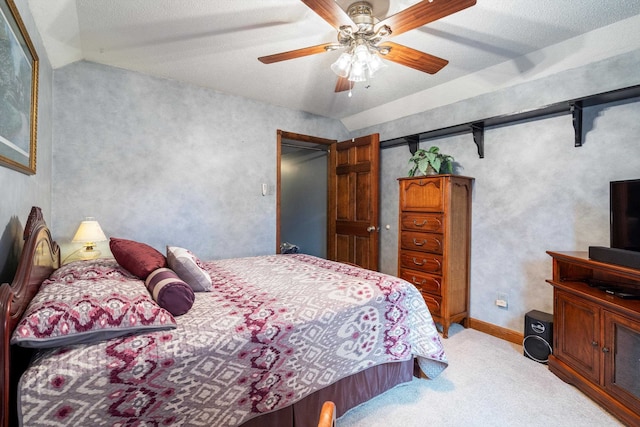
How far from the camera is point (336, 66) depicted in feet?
6.24

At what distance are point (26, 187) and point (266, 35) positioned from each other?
1.88m

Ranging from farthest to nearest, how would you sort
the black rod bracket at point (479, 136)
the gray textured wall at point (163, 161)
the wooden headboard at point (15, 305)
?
the black rod bracket at point (479, 136) < the gray textured wall at point (163, 161) < the wooden headboard at point (15, 305)

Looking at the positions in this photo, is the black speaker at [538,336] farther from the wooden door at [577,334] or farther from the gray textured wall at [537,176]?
the gray textured wall at [537,176]

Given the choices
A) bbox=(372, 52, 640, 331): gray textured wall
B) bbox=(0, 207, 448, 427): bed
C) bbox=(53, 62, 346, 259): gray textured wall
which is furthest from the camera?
bbox=(53, 62, 346, 259): gray textured wall

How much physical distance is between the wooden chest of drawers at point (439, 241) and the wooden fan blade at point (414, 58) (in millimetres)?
1141

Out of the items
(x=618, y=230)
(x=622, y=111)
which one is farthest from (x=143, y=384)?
(x=622, y=111)

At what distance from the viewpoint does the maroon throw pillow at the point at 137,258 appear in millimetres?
1703

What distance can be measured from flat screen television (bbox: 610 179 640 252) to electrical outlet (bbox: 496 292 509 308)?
1086mm

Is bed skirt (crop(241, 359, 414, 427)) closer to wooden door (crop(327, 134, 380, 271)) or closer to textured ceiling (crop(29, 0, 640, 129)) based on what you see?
wooden door (crop(327, 134, 380, 271))

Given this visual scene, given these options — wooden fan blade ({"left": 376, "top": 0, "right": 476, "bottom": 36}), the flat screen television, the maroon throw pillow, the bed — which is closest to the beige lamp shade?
the bed

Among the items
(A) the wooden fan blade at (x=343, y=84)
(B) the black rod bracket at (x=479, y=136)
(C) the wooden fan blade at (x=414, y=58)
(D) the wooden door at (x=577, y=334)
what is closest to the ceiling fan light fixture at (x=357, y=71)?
(C) the wooden fan blade at (x=414, y=58)

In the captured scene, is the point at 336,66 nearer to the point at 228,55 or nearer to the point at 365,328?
the point at 228,55

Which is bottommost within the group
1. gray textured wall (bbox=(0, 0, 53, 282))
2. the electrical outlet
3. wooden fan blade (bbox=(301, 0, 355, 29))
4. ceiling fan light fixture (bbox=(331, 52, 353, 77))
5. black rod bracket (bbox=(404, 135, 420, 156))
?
the electrical outlet

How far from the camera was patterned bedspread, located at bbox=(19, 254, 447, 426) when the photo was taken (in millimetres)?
994
